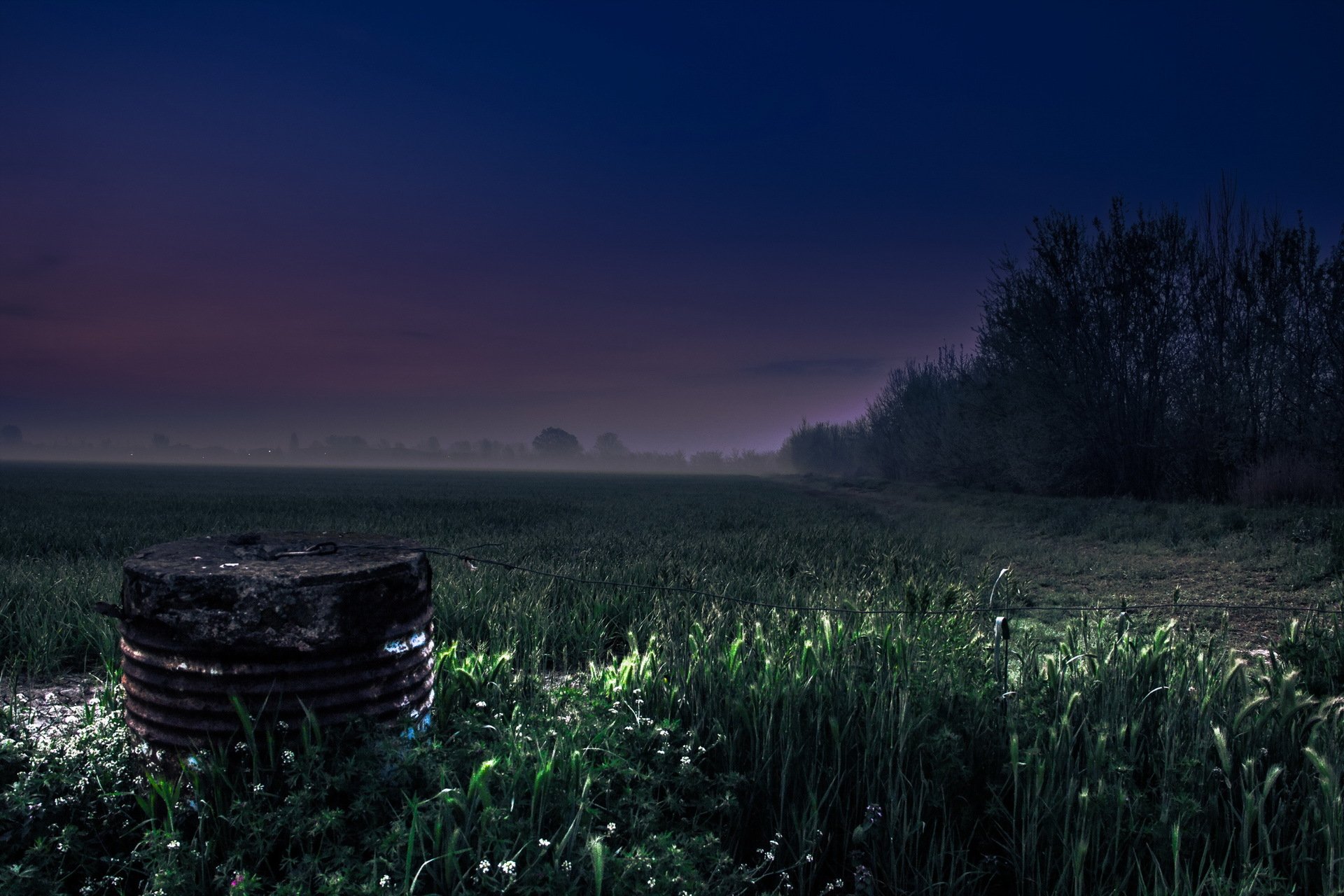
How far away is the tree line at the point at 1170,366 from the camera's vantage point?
17016 millimetres

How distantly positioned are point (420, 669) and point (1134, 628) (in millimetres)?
5138

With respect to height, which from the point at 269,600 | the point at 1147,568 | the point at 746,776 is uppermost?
the point at 269,600

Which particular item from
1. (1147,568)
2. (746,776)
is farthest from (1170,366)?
(746,776)

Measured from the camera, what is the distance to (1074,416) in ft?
73.4

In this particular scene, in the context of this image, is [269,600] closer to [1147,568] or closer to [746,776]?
[746,776]

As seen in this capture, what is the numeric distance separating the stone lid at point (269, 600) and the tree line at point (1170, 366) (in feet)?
64.6

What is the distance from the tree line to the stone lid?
19.7m

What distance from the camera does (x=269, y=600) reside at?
96.1 inches

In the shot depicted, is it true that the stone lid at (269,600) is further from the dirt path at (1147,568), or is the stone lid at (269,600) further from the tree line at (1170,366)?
the tree line at (1170,366)

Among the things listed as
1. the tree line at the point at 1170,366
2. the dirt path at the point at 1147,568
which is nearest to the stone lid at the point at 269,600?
the dirt path at the point at 1147,568

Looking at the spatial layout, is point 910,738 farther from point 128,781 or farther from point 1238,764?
point 128,781

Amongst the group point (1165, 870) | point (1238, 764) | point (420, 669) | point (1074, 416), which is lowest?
point (1165, 870)

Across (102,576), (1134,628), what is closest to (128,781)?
(102,576)

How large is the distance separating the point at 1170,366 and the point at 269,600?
83.6ft
